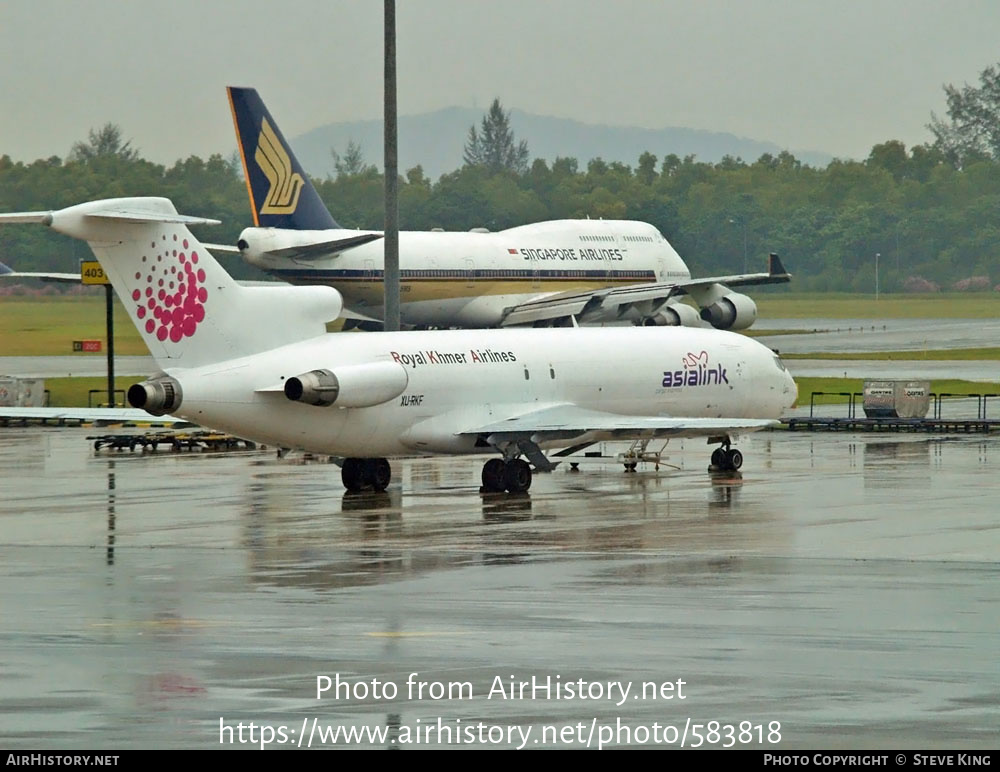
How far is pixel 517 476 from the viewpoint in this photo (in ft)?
108

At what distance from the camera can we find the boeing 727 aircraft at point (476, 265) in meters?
59.4

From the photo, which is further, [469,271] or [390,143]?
[469,271]

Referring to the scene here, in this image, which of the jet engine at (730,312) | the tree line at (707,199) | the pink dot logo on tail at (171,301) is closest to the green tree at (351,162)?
the tree line at (707,199)

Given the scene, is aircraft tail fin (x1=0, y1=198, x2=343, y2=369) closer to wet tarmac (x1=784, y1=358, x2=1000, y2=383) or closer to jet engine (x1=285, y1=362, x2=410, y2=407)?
jet engine (x1=285, y1=362, x2=410, y2=407)

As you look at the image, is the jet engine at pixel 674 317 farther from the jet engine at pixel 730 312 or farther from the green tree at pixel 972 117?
the green tree at pixel 972 117

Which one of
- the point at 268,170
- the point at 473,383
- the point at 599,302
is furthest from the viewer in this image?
the point at 599,302

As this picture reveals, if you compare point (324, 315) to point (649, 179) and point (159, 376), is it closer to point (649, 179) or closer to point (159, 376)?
point (159, 376)

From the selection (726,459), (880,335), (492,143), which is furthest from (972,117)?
(726,459)

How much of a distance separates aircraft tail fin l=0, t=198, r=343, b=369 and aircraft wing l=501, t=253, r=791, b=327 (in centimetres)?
3521

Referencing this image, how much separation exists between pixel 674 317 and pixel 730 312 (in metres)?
3.15

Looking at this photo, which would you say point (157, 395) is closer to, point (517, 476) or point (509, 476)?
point (509, 476)

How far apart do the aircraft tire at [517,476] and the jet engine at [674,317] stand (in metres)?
33.4

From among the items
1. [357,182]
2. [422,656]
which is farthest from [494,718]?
[357,182]

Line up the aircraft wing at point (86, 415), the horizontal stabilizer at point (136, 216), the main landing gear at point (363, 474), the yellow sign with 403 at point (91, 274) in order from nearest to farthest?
the horizontal stabilizer at point (136, 216) → the main landing gear at point (363, 474) → the aircraft wing at point (86, 415) → the yellow sign with 403 at point (91, 274)
